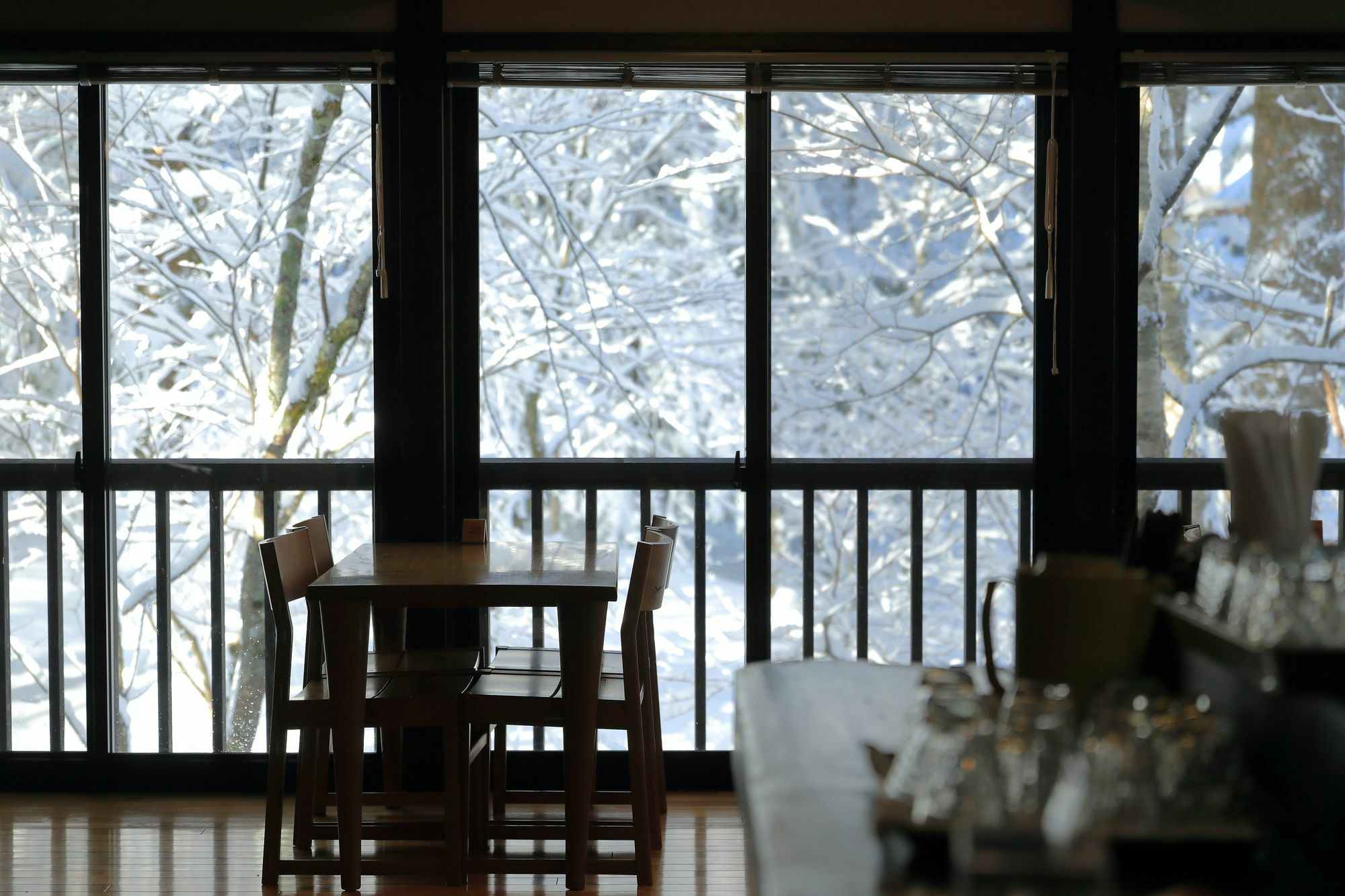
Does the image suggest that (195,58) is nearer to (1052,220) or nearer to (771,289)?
(771,289)

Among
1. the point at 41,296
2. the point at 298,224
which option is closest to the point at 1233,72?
the point at 298,224

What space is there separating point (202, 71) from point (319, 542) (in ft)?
4.76

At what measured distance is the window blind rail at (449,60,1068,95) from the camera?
318cm

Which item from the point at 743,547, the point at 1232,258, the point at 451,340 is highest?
the point at 1232,258

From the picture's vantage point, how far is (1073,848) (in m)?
0.71

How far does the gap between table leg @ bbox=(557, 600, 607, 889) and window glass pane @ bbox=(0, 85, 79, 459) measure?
1.87m

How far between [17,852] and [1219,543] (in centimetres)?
302

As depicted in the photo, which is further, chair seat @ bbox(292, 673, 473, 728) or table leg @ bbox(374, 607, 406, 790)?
table leg @ bbox(374, 607, 406, 790)

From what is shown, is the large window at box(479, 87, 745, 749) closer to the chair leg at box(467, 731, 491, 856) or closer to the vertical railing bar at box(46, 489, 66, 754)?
the chair leg at box(467, 731, 491, 856)

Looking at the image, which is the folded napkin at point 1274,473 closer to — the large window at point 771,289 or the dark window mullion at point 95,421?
the large window at point 771,289

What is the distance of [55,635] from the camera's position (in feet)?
11.1

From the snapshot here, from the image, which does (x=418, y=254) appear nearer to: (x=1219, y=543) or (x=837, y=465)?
(x=837, y=465)

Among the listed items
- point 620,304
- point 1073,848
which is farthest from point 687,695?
point 1073,848

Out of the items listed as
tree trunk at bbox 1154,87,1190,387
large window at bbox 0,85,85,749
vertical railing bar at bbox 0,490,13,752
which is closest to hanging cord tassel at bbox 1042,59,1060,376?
tree trunk at bbox 1154,87,1190,387
